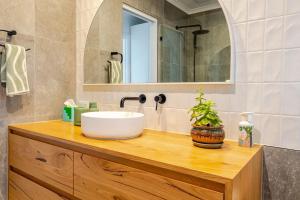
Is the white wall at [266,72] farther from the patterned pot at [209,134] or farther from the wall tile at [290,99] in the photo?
the patterned pot at [209,134]

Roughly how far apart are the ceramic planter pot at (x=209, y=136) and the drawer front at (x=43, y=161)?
1.95 feet

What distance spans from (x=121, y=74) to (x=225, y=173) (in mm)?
1032

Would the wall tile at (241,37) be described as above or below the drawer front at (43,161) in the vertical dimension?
above

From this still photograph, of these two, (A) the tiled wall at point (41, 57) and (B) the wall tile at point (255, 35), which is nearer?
(B) the wall tile at point (255, 35)

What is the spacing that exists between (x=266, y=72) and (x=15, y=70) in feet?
4.53

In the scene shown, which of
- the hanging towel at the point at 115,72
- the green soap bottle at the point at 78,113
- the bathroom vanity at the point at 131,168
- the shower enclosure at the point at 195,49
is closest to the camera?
the bathroom vanity at the point at 131,168

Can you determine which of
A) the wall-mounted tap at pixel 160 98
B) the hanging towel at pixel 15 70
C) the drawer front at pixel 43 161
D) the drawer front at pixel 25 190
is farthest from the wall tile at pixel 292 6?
the hanging towel at pixel 15 70

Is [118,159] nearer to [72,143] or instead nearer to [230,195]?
[72,143]

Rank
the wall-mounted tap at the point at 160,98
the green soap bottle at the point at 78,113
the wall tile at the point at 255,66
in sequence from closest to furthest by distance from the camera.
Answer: the wall tile at the point at 255,66 → the wall-mounted tap at the point at 160,98 → the green soap bottle at the point at 78,113

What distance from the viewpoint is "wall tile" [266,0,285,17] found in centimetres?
94

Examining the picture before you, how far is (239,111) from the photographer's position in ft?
3.43

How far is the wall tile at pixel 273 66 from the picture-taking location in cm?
95

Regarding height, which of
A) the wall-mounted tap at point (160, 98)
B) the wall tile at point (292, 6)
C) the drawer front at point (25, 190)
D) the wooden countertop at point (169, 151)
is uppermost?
the wall tile at point (292, 6)

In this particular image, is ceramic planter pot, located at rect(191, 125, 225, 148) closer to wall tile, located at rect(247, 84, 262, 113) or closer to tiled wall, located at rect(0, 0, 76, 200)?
wall tile, located at rect(247, 84, 262, 113)
